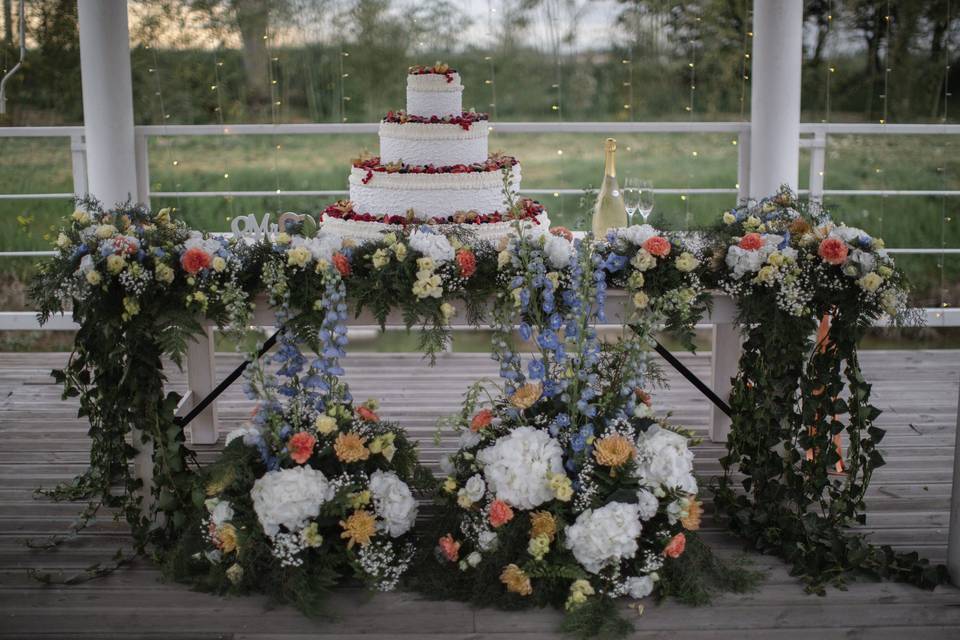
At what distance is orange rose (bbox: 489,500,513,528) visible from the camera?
116 inches

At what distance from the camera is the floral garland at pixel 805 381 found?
3160 mm

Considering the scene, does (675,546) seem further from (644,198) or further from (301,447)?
(644,198)

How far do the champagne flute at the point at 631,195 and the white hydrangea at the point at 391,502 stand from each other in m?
1.39

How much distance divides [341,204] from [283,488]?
130 centimetres

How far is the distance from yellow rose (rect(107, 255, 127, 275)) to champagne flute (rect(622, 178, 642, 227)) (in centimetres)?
172

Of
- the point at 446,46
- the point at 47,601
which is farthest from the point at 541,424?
the point at 446,46

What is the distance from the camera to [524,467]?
9.79 ft

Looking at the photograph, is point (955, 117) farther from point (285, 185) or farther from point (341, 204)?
point (341, 204)

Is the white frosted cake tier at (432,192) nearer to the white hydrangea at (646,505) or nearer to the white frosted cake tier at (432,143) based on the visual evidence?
the white frosted cake tier at (432,143)

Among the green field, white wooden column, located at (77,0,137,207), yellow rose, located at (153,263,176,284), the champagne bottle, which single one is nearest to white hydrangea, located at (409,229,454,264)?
yellow rose, located at (153,263,176,284)

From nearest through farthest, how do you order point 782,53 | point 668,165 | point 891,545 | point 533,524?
point 533,524 < point 891,545 < point 782,53 < point 668,165

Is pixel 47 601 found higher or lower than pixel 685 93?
lower

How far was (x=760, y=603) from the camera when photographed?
3.00 metres

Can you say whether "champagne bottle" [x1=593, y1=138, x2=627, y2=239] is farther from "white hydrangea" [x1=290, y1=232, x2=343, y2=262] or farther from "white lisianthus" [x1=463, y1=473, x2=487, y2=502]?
"white lisianthus" [x1=463, y1=473, x2=487, y2=502]
